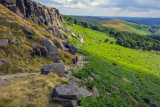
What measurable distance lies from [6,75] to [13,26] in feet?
40.5

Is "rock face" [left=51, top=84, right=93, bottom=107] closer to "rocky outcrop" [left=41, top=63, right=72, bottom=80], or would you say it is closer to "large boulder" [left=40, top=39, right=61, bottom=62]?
"rocky outcrop" [left=41, top=63, right=72, bottom=80]

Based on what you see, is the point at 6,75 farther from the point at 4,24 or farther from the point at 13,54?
the point at 4,24

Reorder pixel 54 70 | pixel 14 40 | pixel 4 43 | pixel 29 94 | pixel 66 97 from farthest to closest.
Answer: pixel 14 40, pixel 4 43, pixel 54 70, pixel 29 94, pixel 66 97

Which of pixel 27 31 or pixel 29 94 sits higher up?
pixel 27 31

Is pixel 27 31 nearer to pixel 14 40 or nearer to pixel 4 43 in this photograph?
pixel 14 40

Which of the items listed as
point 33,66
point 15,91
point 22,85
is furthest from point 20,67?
point 15,91

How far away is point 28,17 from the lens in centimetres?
4175

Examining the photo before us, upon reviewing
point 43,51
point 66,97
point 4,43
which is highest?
point 4,43

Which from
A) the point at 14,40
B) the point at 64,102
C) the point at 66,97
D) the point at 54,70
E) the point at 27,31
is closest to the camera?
the point at 64,102

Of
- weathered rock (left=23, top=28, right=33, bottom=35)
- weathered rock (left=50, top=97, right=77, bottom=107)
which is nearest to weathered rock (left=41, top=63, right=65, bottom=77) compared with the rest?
weathered rock (left=50, top=97, right=77, bottom=107)

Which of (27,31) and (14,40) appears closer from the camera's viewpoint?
(14,40)

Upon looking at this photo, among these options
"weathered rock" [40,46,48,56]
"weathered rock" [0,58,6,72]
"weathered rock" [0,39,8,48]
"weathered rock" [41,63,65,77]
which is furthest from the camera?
"weathered rock" [40,46,48,56]

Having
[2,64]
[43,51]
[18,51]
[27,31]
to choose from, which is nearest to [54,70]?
[2,64]

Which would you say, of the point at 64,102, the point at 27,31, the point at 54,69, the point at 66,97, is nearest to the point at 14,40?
the point at 27,31
